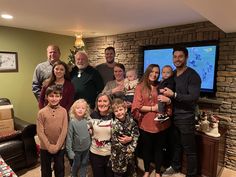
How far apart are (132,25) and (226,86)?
170 cm

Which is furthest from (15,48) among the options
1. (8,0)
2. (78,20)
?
(8,0)

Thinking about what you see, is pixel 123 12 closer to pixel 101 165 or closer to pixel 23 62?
pixel 101 165

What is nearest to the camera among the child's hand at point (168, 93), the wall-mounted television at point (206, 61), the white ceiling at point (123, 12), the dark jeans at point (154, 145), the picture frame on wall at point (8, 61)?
the white ceiling at point (123, 12)

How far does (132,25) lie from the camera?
10.8 feet

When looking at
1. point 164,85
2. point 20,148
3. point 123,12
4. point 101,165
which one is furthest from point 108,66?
point 20,148

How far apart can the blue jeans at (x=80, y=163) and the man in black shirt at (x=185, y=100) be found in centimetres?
107

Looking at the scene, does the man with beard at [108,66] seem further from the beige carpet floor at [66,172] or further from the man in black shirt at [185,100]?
the beige carpet floor at [66,172]

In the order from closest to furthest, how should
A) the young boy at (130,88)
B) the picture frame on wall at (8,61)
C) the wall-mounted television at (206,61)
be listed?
the young boy at (130,88)
the wall-mounted television at (206,61)
the picture frame on wall at (8,61)

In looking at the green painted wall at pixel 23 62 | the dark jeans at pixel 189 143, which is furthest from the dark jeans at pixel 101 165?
the green painted wall at pixel 23 62

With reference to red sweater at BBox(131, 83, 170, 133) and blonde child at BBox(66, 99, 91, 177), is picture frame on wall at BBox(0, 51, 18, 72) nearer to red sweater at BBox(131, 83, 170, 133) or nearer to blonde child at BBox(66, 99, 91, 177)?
blonde child at BBox(66, 99, 91, 177)

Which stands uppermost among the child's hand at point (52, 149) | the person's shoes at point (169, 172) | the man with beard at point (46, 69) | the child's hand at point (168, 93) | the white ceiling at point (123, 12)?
the white ceiling at point (123, 12)

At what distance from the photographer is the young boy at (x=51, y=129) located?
6.28ft

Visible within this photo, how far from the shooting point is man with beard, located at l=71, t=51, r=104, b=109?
2.51 m

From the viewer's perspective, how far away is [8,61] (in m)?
3.77
